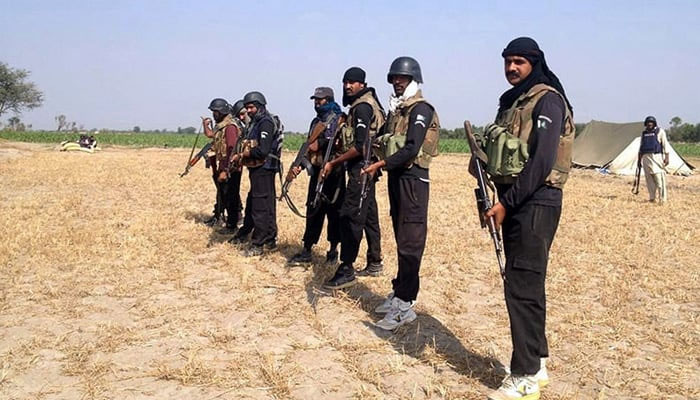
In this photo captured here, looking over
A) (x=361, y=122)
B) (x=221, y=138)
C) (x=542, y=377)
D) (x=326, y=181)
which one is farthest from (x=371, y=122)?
(x=221, y=138)

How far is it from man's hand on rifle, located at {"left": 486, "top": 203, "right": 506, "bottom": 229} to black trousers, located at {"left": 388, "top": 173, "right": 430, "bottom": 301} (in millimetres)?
1205

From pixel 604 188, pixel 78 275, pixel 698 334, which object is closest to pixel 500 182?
pixel 698 334

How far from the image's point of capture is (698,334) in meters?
4.46

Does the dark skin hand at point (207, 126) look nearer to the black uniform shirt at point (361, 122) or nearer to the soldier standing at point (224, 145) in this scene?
the soldier standing at point (224, 145)

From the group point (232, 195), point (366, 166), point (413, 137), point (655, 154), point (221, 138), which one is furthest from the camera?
point (655, 154)

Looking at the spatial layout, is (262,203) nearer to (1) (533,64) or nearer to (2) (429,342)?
(2) (429,342)

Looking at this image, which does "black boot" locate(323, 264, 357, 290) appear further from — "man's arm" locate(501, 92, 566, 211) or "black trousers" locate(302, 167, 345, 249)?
"man's arm" locate(501, 92, 566, 211)

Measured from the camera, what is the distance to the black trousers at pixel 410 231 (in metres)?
4.37

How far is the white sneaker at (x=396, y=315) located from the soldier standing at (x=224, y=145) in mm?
3836

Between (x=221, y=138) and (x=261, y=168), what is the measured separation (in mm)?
1398

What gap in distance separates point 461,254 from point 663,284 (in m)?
2.19

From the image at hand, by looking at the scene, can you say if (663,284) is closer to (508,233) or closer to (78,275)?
(508,233)

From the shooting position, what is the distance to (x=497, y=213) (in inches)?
125

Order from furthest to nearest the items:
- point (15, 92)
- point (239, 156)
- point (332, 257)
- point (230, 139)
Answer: point (15, 92) < point (230, 139) < point (239, 156) < point (332, 257)
